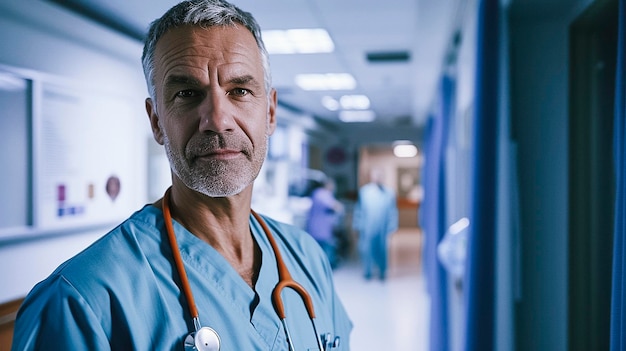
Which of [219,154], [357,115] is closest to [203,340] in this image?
[219,154]

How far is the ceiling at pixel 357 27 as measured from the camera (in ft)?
6.98

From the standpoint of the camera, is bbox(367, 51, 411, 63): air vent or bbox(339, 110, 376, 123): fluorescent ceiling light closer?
bbox(367, 51, 411, 63): air vent

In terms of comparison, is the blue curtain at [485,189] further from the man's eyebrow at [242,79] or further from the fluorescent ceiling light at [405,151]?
the fluorescent ceiling light at [405,151]

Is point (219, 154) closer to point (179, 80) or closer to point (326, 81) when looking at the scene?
point (179, 80)

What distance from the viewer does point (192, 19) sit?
2.82ft

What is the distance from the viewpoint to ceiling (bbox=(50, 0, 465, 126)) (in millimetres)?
2129

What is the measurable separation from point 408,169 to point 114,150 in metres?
9.45

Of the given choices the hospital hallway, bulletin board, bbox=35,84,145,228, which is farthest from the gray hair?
the hospital hallway

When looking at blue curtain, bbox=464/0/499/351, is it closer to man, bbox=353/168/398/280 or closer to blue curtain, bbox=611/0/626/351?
blue curtain, bbox=611/0/626/351

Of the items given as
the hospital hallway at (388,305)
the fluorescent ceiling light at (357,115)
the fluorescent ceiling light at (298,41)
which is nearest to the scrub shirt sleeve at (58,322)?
the fluorescent ceiling light at (298,41)

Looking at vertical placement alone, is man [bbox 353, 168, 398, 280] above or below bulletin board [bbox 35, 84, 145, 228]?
below

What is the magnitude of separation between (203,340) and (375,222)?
468 centimetres

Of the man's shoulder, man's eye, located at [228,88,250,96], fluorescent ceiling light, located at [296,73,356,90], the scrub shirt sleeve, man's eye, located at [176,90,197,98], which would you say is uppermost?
fluorescent ceiling light, located at [296,73,356,90]

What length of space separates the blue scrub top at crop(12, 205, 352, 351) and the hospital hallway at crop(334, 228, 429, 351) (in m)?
2.51
